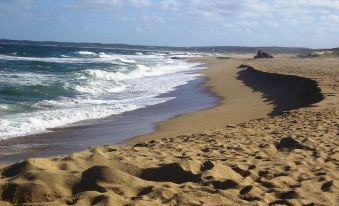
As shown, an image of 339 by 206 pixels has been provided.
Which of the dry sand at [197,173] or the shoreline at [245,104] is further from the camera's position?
the shoreline at [245,104]

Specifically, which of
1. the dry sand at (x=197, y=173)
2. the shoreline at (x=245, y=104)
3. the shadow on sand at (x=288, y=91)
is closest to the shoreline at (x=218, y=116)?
the shoreline at (x=245, y=104)

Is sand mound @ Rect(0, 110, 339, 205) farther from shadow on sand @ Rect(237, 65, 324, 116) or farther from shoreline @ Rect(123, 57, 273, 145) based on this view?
shadow on sand @ Rect(237, 65, 324, 116)

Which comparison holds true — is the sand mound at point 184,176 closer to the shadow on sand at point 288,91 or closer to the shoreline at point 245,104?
the shoreline at point 245,104

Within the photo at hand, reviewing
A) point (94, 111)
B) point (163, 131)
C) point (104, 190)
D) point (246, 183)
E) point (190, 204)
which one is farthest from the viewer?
point (94, 111)

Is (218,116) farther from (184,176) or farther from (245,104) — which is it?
(184,176)

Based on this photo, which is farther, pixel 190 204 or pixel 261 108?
pixel 261 108

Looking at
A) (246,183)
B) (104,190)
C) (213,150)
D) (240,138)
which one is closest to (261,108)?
(240,138)

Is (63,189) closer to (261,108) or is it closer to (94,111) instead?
(94,111)

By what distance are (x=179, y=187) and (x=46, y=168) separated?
1562mm

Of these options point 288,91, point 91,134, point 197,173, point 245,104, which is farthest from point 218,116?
point 197,173

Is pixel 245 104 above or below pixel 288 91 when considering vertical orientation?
below

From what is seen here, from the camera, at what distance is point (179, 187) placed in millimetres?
4496

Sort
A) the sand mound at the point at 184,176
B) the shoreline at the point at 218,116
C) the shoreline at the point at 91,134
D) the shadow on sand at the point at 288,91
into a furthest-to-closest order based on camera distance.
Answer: the shadow on sand at the point at 288,91 → the shoreline at the point at 218,116 → the shoreline at the point at 91,134 → the sand mound at the point at 184,176

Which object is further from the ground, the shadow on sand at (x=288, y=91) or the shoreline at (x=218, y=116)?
the shadow on sand at (x=288, y=91)
